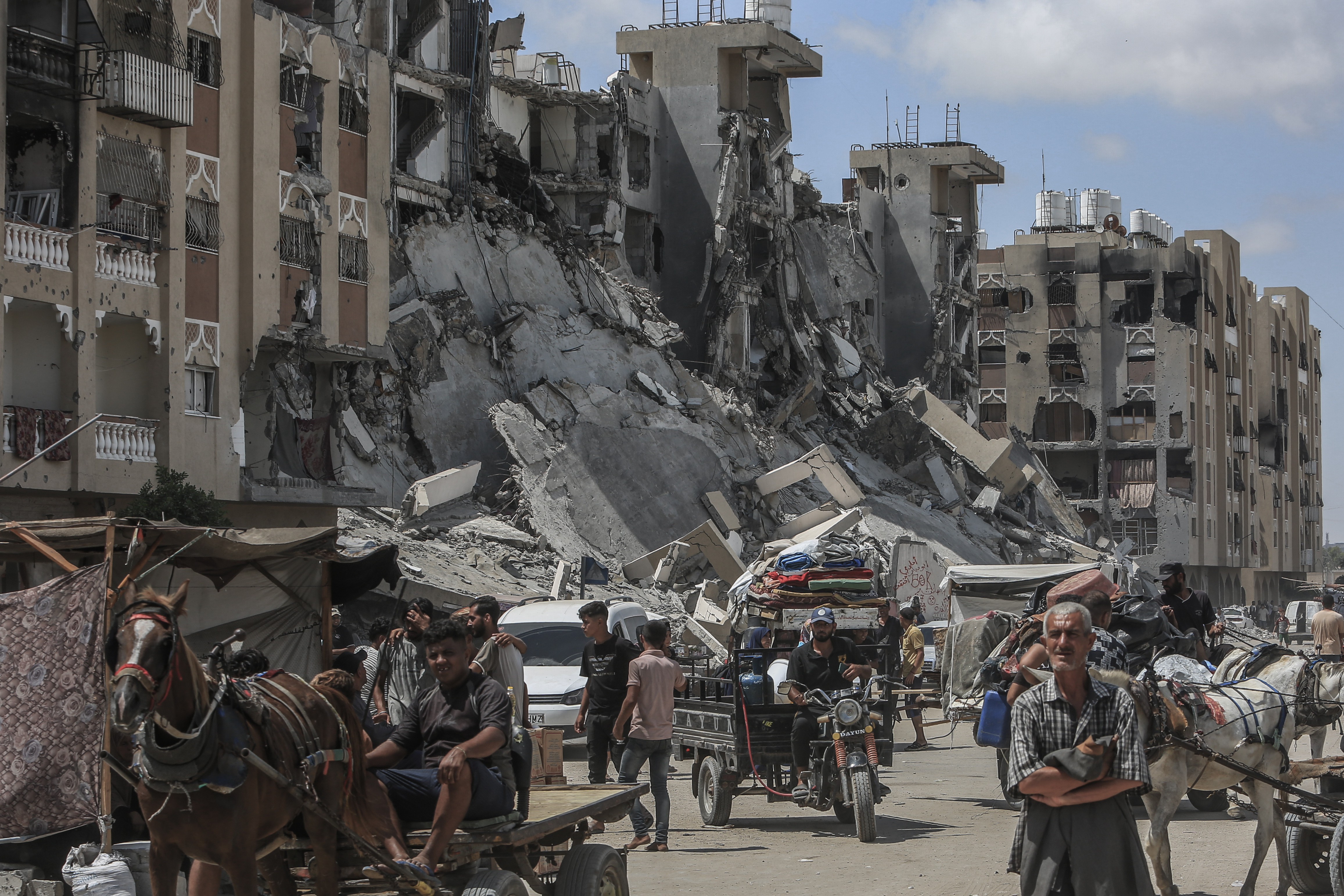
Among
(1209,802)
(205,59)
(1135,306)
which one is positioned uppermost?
(1135,306)

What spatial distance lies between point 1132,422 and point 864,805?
242ft

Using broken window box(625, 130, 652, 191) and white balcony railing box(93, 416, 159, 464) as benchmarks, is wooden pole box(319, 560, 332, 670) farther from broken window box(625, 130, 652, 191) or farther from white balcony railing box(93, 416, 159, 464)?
broken window box(625, 130, 652, 191)

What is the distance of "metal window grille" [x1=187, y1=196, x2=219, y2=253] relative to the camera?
94.2ft

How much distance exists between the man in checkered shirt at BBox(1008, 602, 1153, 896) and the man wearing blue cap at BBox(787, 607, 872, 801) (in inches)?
288

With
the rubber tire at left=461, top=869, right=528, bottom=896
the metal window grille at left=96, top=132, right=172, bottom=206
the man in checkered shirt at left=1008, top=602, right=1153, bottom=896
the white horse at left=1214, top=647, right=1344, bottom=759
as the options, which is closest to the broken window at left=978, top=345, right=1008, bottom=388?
the metal window grille at left=96, top=132, right=172, bottom=206

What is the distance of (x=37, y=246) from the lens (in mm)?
25094

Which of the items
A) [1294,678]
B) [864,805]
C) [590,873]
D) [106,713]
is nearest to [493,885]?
[590,873]

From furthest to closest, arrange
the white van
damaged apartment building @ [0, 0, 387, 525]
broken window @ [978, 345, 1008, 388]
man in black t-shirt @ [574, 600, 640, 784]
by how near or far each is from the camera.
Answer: broken window @ [978, 345, 1008, 388] < the white van < damaged apartment building @ [0, 0, 387, 525] < man in black t-shirt @ [574, 600, 640, 784]

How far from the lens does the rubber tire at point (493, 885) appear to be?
294 inches

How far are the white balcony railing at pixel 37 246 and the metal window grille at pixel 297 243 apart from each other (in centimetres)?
573

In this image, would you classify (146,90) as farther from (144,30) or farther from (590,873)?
(590,873)

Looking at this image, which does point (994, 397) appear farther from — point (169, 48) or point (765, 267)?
point (169, 48)

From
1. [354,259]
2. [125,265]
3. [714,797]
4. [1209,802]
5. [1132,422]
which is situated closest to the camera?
[714,797]

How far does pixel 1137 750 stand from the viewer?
5.87m
